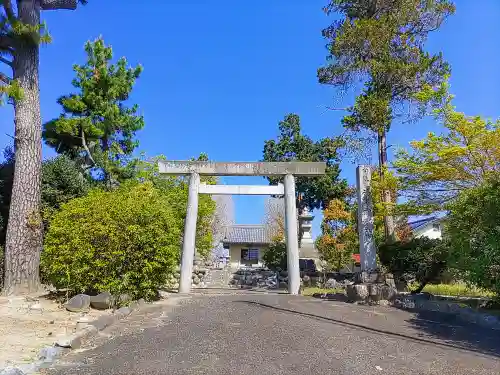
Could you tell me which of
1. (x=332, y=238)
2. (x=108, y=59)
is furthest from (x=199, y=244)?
(x=108, y=59)

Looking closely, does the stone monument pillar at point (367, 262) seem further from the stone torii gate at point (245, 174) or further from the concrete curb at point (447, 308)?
the stone torii gate at point (245, 174)

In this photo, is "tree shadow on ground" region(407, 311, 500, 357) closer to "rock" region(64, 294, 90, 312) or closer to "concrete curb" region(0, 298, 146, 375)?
"concrete curb" region(0, 298, 146, 375)

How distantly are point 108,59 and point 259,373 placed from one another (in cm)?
1979

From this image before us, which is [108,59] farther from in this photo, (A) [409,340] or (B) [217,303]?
(A) [409,340]

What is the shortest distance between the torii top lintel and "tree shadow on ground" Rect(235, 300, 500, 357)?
666 centimetres

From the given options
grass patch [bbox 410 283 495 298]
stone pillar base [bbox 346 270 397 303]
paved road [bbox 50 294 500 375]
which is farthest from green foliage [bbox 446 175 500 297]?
grass patch [bbox 410 283 495 298]

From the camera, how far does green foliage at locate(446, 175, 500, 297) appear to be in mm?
7066

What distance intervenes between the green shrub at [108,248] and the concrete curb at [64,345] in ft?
4.99

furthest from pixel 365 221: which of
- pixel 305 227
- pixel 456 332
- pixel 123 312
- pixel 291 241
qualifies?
pixel 305 227

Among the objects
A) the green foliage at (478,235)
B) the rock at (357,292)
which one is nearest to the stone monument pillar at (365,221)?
the rock at (357,292)

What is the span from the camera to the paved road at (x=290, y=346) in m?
4.50

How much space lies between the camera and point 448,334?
6301 millimetres

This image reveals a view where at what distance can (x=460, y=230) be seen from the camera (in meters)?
8.21

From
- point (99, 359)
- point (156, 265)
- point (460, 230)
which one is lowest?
point (99, 359)
